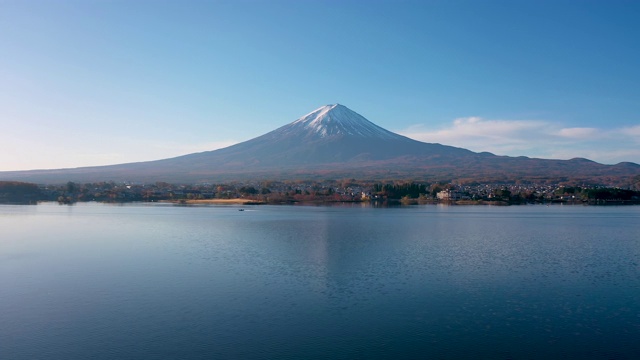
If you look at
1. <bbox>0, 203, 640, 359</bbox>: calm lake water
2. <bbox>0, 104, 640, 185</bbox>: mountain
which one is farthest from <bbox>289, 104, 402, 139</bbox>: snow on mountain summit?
<bbox>0, 203, 640, 359</bbox>: calm lake water

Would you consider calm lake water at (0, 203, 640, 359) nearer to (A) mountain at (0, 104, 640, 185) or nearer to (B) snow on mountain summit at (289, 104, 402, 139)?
(A) mountain at (0, 104, 640, 185)

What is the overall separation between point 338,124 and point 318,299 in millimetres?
62738

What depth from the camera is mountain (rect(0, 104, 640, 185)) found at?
50188 mm

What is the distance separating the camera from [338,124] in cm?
6819

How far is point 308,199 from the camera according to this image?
32.2 m

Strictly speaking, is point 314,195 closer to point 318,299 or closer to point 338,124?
point 318,299

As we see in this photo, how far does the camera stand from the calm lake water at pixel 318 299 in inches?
176

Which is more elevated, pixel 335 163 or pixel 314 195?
pixel 335 163

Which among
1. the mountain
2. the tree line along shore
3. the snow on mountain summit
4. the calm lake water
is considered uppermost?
the snow on mountain summit

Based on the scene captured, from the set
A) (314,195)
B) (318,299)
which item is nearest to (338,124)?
(314,195)

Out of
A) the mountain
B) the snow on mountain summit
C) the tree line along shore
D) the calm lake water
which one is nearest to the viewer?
the calm lake water

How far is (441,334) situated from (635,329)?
1.72 metres

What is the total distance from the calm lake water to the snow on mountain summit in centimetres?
5563

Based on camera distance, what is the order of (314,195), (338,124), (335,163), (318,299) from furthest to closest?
(338,124), (335,163), (314,195), (318,299)
